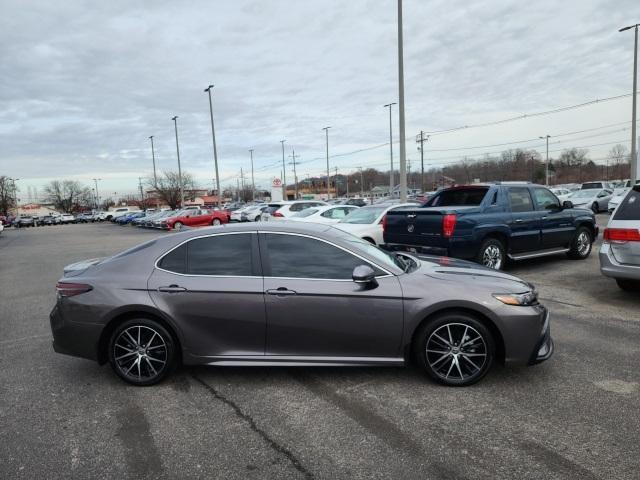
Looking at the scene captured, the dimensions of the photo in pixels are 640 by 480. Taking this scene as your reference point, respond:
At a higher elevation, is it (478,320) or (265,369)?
(478,320)

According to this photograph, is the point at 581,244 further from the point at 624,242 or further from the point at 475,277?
the point at 475,277

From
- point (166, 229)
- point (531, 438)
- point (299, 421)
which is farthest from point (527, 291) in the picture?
point (166, 229)

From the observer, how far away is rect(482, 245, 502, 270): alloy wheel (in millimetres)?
8672

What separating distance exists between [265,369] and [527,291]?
2527mm

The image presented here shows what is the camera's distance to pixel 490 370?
4.41 metres

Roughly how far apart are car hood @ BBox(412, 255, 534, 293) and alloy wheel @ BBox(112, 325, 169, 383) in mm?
2420

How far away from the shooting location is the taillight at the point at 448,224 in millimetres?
8172

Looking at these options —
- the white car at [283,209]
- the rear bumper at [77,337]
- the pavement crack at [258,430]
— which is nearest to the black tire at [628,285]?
the pavement crack at [258,430]

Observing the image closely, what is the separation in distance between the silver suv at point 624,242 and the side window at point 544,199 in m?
2.87

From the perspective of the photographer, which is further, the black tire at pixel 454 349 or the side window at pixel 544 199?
the side window at pixel 544 199

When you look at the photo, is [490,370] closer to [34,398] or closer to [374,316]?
[374,316]

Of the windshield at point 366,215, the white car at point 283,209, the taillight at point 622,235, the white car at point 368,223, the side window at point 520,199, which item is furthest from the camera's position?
the white car at point 283,209

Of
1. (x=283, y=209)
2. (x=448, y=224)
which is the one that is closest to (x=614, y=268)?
(x=448, y=224)

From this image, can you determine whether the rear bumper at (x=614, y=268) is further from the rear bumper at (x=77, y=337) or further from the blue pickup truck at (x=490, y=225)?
the rear bumper at (x=77, y=337)
